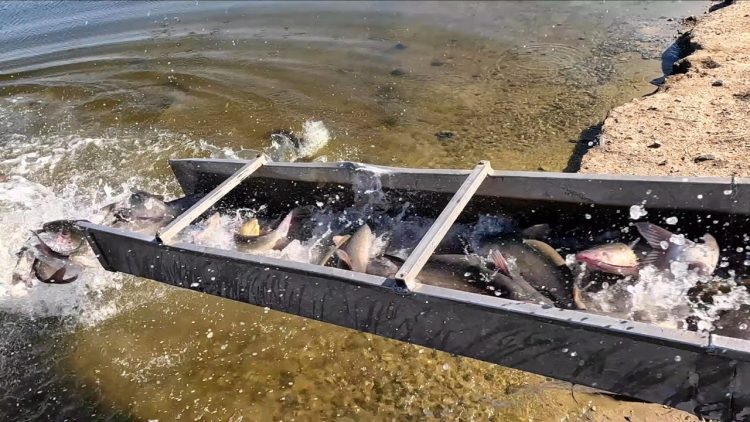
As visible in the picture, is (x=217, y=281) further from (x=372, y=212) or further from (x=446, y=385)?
(x=446, y=385)

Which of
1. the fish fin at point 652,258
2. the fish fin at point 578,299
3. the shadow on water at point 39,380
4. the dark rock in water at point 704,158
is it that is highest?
the fish fin at point 652,258

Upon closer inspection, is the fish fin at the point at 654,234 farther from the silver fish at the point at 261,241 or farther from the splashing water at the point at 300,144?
the splashing water at the point at 300,144

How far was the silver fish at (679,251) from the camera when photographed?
3414 millimetres

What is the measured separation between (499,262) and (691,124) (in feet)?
12.7

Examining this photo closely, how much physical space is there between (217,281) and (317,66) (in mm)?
7371

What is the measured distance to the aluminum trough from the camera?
2.31 metres

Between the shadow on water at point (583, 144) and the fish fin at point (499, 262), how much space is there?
2728 millimetres

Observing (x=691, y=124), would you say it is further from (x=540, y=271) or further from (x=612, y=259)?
(x=540, y=271)

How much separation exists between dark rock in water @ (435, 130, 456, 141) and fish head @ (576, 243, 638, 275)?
12.7ft

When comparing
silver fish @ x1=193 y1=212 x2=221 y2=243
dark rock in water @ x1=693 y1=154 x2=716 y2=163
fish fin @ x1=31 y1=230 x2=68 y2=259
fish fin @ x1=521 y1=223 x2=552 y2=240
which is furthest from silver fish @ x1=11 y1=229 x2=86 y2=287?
dark rock in water @ x1=693 y1=154 x2=716 y2=163

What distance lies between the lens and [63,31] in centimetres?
1266

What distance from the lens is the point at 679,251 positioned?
3463 mm

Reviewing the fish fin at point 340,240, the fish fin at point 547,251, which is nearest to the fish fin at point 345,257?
the fish fin at point 340,240

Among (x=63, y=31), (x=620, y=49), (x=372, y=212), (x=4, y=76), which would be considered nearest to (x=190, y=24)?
(x=63, y=31)
